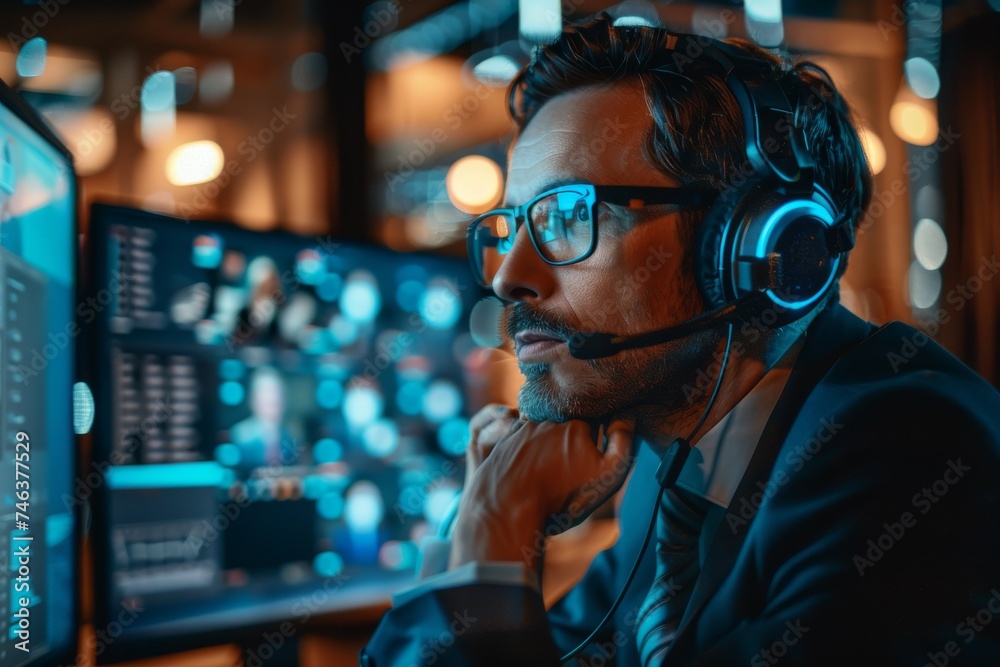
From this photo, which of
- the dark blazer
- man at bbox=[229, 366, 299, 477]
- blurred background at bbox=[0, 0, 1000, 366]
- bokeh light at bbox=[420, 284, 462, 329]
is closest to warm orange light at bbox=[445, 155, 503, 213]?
blurred background at bbox=[0, 0, 1000, 366]

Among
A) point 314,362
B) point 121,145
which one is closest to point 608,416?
point 314,362

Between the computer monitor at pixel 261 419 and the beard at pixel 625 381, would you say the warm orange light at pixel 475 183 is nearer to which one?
the computer monitor at pixel 261 419

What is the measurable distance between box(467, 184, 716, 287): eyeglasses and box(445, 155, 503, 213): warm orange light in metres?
1.19

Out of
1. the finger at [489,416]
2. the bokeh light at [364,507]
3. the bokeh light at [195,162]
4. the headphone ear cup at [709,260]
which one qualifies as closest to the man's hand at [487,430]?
the finger at [489,416]

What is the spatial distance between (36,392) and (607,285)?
59cm

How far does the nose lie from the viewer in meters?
0.87

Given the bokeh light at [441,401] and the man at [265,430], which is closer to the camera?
the man at [265,430]

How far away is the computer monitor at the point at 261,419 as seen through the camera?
40.4 inches

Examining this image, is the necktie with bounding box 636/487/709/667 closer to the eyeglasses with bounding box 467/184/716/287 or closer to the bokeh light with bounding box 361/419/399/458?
the eyeglasses with bounding box 467/184/716/287

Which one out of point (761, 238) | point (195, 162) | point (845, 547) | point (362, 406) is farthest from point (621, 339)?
point (195, 162)

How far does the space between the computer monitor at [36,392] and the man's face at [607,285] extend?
0.47 meters

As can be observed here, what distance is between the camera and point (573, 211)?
2.77 feet

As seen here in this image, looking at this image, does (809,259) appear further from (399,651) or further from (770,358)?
(399,651)

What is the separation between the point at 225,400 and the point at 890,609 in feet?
2.89
